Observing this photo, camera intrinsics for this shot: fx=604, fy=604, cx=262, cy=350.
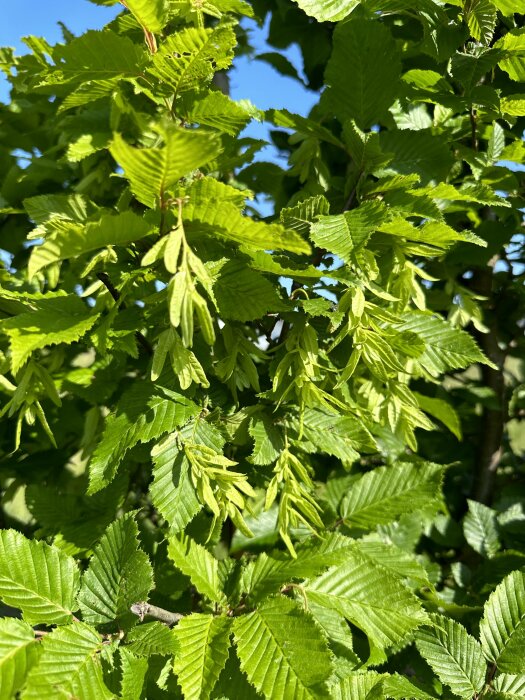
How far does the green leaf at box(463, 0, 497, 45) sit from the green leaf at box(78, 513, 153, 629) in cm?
92

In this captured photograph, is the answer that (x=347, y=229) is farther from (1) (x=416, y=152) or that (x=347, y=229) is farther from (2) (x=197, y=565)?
(2) (x=197, y=565)

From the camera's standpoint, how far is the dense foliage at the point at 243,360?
0.79 meters

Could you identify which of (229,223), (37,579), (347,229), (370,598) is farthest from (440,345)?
(37,579)

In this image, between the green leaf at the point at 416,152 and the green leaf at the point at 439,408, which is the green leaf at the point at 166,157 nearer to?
the green leaf at the point at 416,152

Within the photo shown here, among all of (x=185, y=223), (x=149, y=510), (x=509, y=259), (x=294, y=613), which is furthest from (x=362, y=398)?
(x=509, y=259)

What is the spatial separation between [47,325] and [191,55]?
16.1 inches

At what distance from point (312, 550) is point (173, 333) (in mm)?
463

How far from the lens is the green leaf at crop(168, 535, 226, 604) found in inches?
36.4

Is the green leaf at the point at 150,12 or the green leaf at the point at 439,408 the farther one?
the green leaf at the point at 439,408

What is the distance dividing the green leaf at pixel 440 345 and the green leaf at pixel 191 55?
0.53 metres

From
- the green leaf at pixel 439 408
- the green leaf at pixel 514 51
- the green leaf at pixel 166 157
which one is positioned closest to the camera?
the green leaf at pixel 166 157

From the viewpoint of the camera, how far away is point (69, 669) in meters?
0.79

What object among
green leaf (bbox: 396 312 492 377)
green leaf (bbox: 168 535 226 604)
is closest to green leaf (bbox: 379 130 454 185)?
green leaf (bbox: 396 312 492 377)

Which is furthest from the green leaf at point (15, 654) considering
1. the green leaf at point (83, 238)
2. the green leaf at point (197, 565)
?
the green leaf at point (83, 238)
